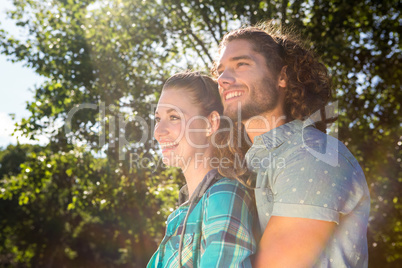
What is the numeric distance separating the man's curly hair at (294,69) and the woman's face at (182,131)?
0.57 metres

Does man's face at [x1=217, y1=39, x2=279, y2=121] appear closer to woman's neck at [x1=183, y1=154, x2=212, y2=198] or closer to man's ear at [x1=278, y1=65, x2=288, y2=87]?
man's ear at [x1=278, y1=65, x2=288, y2=87]

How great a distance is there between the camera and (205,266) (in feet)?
6.24

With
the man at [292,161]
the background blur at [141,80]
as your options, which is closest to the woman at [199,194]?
the man at [292,161]

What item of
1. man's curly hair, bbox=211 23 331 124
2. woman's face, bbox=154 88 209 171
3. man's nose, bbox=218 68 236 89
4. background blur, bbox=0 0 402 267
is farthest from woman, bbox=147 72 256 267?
background blur, bbox=0 0 402 267

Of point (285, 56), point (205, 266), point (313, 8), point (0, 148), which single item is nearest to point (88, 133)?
point (313, 8)

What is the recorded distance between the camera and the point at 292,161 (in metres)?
1.98

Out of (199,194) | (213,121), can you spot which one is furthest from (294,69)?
(199,194)

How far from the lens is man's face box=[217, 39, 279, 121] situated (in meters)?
2.58

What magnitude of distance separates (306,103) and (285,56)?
1.43ft

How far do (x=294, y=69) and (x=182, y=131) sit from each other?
97 centimetres

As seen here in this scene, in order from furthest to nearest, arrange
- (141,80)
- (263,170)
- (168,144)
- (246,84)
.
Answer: (141,80), (168,144), (246,84), (263,170)

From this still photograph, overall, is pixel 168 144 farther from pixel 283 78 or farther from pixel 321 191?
pixel 321 191

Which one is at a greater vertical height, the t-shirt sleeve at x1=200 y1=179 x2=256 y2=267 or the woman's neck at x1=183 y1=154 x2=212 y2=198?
the woman's neck at x1=183 y1=154 x2=212 y2=198

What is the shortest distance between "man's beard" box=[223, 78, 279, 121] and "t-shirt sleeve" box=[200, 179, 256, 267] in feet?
1.89
